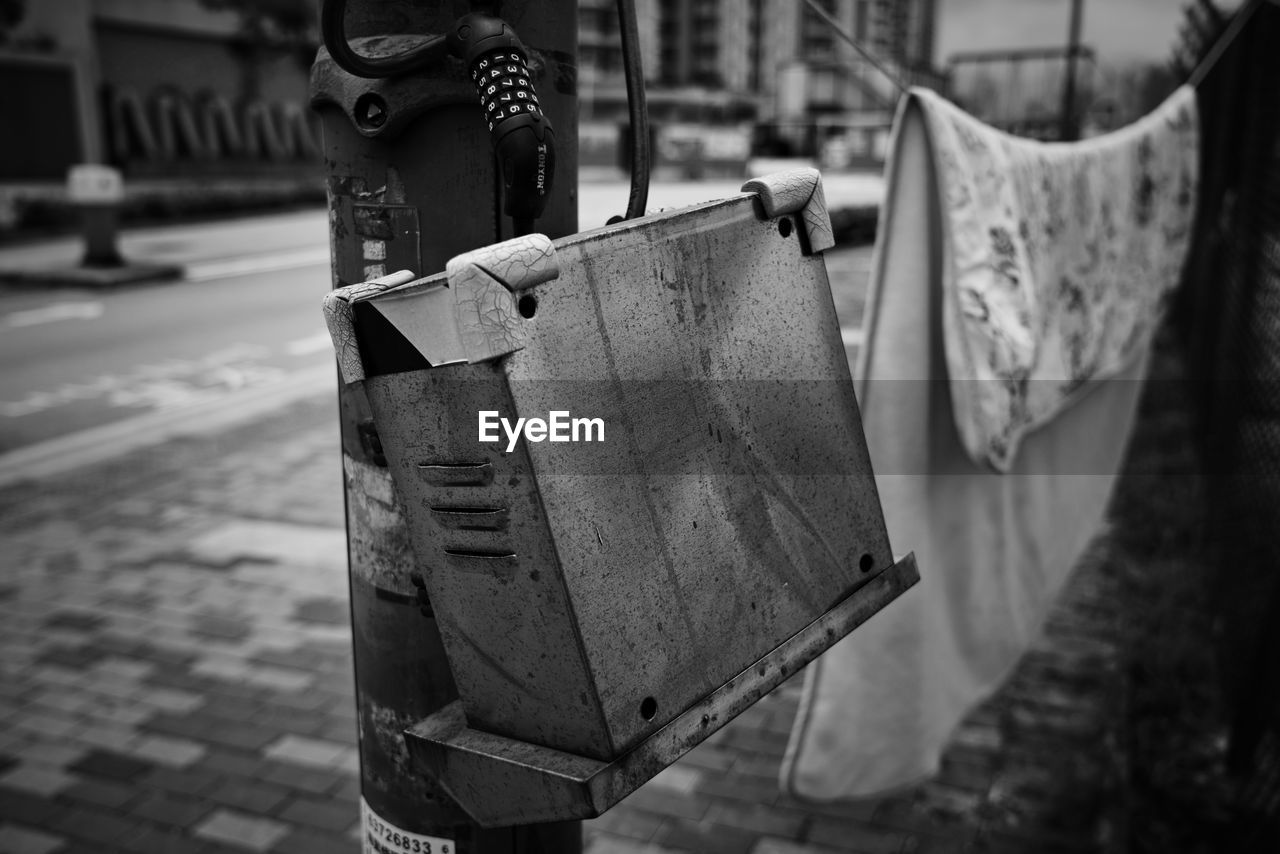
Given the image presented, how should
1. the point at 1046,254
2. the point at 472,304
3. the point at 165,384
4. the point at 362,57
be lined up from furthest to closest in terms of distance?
the point at 165,384, the point at 1046,254, the point at 362,57, the point at 472,304

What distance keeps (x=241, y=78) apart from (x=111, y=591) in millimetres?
30997

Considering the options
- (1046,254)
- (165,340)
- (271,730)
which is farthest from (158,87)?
(1046,254)

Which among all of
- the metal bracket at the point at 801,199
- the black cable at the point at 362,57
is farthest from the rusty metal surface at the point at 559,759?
the black cable at the point at 362,57

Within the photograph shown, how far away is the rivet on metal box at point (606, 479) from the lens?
40.5 inches

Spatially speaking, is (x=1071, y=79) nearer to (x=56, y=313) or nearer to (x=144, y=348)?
(x=144, y=348)

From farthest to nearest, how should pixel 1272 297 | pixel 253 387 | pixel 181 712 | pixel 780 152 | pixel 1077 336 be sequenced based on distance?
pixel 780 152 < pixel 253 387 < pixel 1272 297 < pixel 181 712 < pixel 1077 336

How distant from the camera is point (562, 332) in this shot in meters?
1.05

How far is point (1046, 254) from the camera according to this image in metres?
2.59

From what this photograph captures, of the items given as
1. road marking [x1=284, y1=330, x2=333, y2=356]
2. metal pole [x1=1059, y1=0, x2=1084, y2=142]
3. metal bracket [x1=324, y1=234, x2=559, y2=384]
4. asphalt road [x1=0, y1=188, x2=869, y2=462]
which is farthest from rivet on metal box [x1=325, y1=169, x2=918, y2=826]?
road marking [x1=284, y1=330, x2=333, y2=356]

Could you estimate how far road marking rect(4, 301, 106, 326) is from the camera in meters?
11.4

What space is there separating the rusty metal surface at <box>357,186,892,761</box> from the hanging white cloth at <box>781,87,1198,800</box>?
2.88 ft

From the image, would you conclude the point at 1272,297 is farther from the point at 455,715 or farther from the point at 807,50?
the point at 807,50

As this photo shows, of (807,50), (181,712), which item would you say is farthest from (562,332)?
(807,50)

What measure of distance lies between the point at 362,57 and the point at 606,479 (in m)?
0.55
